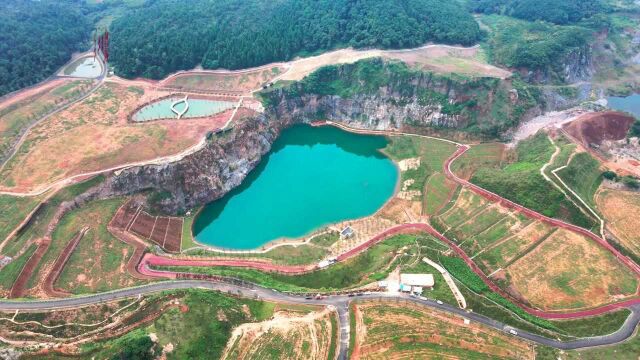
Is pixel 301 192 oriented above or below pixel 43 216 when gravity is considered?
below

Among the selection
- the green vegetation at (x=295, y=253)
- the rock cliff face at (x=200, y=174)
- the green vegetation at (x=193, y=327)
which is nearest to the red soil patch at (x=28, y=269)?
the rock cliff face at (x=200, y=174)

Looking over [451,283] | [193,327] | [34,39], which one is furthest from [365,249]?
[34,39]

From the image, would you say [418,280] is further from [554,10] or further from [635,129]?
[554,10]

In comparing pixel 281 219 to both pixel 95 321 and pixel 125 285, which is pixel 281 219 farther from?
pixel 95 321

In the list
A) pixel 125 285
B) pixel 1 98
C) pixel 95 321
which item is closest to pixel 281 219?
pixel 125 285

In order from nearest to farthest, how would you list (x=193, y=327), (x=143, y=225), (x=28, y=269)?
(x=193, y=327)
(x=28, y=269)
(x=143, y=225)

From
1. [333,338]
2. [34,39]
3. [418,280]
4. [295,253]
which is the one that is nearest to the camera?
[333,338]
